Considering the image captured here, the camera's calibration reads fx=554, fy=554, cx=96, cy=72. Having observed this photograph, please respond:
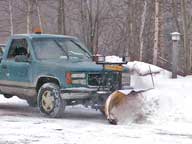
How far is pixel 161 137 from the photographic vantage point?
347 inches

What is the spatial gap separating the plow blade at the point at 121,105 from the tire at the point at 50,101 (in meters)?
1.06

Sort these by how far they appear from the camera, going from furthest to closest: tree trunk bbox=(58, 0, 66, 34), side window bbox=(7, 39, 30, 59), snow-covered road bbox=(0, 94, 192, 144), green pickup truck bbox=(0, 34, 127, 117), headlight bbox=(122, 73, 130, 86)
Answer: tree trunk bbox=(58, 0, 66, 34), side window bbox=(7, 39, 30, 59), headlight bbox=(122, 73, 130, 86), green pickup truck bbox=(0, 34, 127, 117), snow-covered road bbox=(0, 94, 192, 144)

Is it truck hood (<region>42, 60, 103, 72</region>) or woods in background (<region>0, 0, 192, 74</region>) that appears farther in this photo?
woods in background (<region>0, 0, 192, 74</region>)

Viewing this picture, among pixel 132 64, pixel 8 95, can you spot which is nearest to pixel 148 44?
pixel 132 64

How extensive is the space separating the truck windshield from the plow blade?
1.68 metres

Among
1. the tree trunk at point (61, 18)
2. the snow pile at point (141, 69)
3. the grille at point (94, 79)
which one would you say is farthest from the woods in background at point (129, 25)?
the grille at point (94, 79)

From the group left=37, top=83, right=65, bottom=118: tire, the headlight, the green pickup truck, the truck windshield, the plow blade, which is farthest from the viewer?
the truck windshield

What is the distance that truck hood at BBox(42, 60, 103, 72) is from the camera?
10797 mm

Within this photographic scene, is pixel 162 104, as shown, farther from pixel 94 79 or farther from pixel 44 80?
pixel 44 80

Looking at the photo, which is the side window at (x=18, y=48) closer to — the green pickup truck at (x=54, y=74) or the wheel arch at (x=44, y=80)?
the green pickup truck at (x=54, y=74)

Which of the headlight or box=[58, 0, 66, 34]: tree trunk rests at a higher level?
box=[58, 0, 66, 34]: tree trunk

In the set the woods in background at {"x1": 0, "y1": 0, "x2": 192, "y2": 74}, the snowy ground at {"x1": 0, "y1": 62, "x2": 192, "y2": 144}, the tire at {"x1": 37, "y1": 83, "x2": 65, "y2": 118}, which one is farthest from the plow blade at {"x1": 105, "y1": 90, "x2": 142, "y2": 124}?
the woods in background at {"x1": 0, "y1": 0, "x2": 192, "y2": 74}

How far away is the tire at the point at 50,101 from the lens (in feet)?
35.7

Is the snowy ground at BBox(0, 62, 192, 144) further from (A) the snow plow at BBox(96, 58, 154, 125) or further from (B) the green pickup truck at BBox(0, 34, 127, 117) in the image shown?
(B) the green pickup truck at BBox(0, 34, 127, 117)
